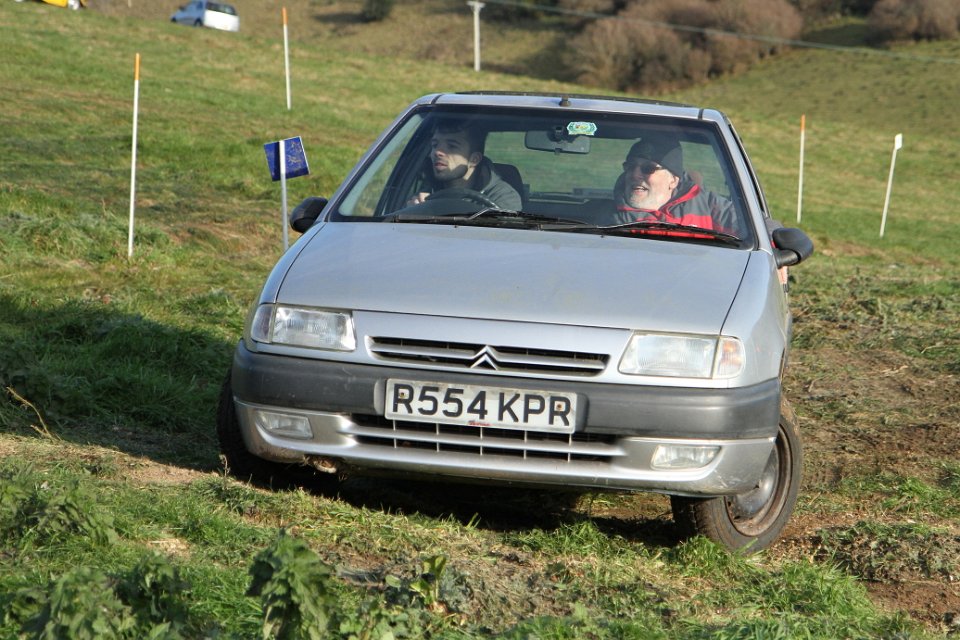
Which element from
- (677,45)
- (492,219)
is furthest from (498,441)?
(677,45)

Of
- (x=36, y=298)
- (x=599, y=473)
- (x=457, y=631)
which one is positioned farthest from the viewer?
(x=36, y=298)

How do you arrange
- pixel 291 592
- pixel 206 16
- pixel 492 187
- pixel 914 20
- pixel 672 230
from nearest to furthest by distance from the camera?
pixel 291 592 → pixel 672 230 → pixel 492 187 → pixel 206 16 → pixel 914 20

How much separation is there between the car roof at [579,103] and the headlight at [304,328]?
181 centimetres

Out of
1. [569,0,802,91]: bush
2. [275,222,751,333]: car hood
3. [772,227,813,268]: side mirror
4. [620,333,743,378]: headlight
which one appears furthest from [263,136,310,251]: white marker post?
[569,0,802,91]: bush

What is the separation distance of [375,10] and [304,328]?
228 ft

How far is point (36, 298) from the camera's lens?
8.00 metres

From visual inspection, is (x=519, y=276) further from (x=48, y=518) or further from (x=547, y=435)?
(x=48, y=518)

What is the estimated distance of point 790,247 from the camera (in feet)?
16.9

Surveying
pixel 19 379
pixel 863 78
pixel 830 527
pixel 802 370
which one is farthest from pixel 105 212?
pixel 863 78

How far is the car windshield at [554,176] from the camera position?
5.08m

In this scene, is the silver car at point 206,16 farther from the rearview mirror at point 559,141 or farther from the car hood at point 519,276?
the car hood at point 519,276

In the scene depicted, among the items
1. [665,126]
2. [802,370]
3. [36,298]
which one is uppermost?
[665,126]

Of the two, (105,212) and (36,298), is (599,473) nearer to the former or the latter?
(36,298)

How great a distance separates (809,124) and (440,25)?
35.1 meters
